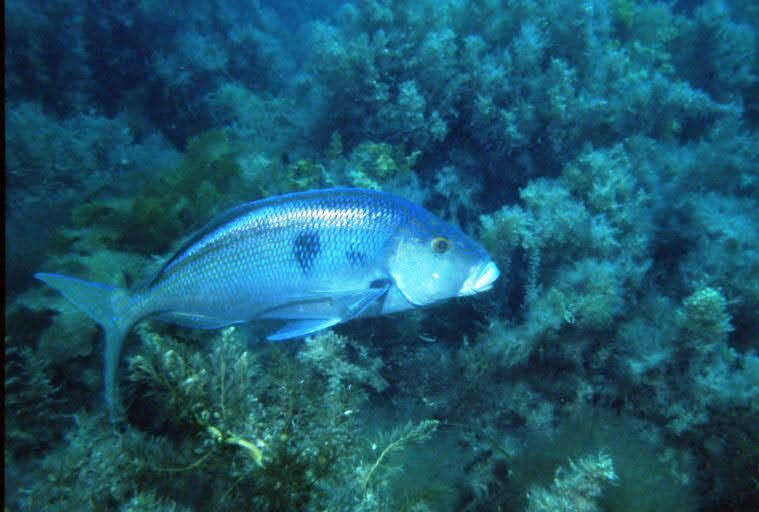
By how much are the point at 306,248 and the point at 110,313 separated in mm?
1382

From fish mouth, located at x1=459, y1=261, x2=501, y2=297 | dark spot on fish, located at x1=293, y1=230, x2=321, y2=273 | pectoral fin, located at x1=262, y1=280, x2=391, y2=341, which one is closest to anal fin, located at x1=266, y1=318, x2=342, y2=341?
pectoral fin, located at x1=262, y1=280, x2=391, y2=341

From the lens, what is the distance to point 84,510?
7.59 ft

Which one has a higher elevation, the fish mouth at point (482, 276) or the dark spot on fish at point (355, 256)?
the dark spot on fish at point (355, 256)

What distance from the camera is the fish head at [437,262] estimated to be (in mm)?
2902

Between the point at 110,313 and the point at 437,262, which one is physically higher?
the point at 110,313

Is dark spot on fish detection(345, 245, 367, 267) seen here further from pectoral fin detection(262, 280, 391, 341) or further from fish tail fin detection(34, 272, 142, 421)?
fish tail fin detection(34, 272, 142, 421)

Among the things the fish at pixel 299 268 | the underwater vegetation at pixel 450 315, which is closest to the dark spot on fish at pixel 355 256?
the fish at pixel 299 268

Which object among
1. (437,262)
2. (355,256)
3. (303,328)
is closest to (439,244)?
(437,262)

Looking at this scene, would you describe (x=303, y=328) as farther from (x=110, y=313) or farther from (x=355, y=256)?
(x=110, y=313)

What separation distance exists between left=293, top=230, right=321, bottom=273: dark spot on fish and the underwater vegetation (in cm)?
60

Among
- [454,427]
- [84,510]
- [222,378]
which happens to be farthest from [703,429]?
[84,510]

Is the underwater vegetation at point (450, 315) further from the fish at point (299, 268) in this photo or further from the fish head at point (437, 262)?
the fish head at point (437, 262)

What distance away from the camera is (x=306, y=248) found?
9.32 ft

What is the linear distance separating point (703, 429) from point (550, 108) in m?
3.92
